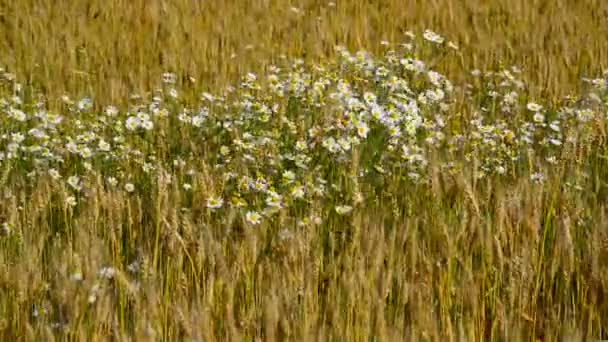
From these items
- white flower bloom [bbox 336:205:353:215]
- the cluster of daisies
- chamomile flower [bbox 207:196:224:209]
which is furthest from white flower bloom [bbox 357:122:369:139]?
chamomile flower [bbox 207:196:224:209]

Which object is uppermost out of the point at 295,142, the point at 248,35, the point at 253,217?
the point at 248,35

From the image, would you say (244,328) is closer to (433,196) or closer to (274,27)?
(433,196)

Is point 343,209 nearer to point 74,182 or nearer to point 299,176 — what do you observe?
point 299,176

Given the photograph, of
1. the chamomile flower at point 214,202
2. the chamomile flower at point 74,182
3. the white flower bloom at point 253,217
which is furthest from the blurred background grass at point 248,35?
the white flower bloom at point 253,217

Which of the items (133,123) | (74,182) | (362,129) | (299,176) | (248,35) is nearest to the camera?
(74,182)

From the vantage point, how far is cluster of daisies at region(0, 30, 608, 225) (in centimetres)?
353

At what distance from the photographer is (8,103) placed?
4.32 m

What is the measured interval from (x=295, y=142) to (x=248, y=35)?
8.10 feet

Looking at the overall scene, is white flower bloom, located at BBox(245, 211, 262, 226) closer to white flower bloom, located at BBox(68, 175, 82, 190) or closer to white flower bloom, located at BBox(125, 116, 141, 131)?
white flower bloom, located at BBox(68, 175, 82, 190)

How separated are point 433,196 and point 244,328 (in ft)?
3.99

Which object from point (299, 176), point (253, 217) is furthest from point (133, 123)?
point (253, 217)

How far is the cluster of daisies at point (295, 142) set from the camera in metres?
3.53

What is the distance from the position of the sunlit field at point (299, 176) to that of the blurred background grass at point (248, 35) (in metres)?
0.03

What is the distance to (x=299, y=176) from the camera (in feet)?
12.2
